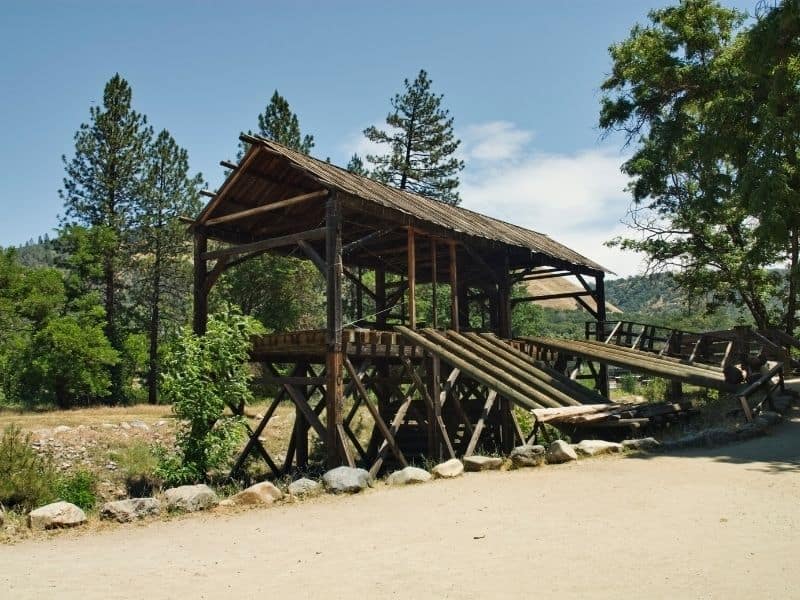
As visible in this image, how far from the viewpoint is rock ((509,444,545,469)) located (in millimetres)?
9633

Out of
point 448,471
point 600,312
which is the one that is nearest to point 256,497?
point 448,471

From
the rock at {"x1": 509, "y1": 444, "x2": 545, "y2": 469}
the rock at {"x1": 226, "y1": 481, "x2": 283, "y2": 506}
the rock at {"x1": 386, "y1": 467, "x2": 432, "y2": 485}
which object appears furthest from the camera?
the rock at {"x1": 509, "y1": 444, "x2": 545, "y2": 469}

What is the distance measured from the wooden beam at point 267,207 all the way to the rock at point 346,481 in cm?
529

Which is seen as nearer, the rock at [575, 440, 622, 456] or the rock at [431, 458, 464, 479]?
the rock at [431, 458, 464, 479]

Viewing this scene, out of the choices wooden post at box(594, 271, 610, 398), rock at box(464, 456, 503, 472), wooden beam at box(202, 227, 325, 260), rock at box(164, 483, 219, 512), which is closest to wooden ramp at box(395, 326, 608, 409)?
rock at box(464, 456, 503, 472)

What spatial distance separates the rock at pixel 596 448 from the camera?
33.3 feet

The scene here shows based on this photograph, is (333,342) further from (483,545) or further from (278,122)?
(278,122)

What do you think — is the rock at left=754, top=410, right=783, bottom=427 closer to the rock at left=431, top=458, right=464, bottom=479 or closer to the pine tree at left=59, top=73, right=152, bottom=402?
the rock at left=431, top=458, right=464, bottom=479

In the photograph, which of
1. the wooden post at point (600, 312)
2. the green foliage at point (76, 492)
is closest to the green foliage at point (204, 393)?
the green foliage at point (76, 492)

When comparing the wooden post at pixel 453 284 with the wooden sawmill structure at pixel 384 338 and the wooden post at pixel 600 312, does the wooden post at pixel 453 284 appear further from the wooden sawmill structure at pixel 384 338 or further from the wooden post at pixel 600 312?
the wooden post at pixel 600 312

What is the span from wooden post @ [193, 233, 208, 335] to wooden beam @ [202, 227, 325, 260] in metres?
0.28

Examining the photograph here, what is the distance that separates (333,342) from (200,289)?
469 cm

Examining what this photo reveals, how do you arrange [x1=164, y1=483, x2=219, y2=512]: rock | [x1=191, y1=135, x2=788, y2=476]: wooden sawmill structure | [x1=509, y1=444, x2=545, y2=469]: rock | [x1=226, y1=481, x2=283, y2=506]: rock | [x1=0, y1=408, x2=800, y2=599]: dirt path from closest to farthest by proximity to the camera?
1. [x1=0, y1=408, x2=800, y2=599]: dirt path
2. [x1=164, y1=483, x2=219, y2=512]: rock
3. [x1=226, y1=481, x2=283, y2=506]: rock
4. [x1=509, y1=444, x2=545, y2=469]: rock
5. [x1=191, y1=135, x2=788, y2=476]: wooden sawmill structure

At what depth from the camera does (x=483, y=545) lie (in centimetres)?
596
